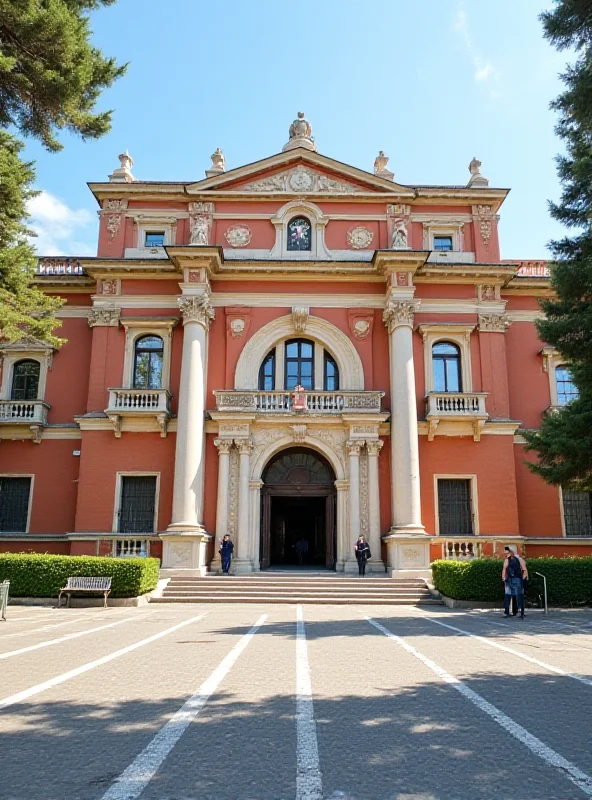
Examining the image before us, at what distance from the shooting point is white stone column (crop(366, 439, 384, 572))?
21750 mm

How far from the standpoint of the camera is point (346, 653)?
9164 millimetres

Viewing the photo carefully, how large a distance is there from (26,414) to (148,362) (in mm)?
4934

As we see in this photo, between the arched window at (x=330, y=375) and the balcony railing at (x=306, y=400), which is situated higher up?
the arched window at (x=330, y=375)

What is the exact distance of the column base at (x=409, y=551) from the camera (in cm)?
2061

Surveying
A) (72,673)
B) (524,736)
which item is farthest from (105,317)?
(524,736)

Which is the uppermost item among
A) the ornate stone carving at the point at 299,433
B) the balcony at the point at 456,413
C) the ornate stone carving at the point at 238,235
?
the ornate stone carving at the point at 238,235

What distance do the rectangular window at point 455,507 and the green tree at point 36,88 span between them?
1550 cm

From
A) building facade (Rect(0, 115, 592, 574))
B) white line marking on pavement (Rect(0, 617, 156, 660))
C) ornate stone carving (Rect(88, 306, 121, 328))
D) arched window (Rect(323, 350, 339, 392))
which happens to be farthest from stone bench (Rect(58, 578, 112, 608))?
arched window (Rect(323, 350, 339, 392))

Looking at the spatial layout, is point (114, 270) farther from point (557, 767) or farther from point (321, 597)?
point (557, 767)

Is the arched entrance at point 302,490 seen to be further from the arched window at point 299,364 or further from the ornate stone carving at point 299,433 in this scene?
the arched window at point 299,364

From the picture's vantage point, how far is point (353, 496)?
22.5 m

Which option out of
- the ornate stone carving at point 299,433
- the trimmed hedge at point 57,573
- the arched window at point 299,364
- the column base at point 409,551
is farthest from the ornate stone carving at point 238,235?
the trimmed hedge at point 57,573

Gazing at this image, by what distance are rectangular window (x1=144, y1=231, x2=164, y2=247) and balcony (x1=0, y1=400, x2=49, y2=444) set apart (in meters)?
7.66

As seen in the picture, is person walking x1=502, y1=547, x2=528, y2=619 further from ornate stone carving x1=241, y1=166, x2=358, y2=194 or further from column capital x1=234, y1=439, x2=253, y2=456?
ornate stone carving x1=241, y1=166, x2=358, y2=194
